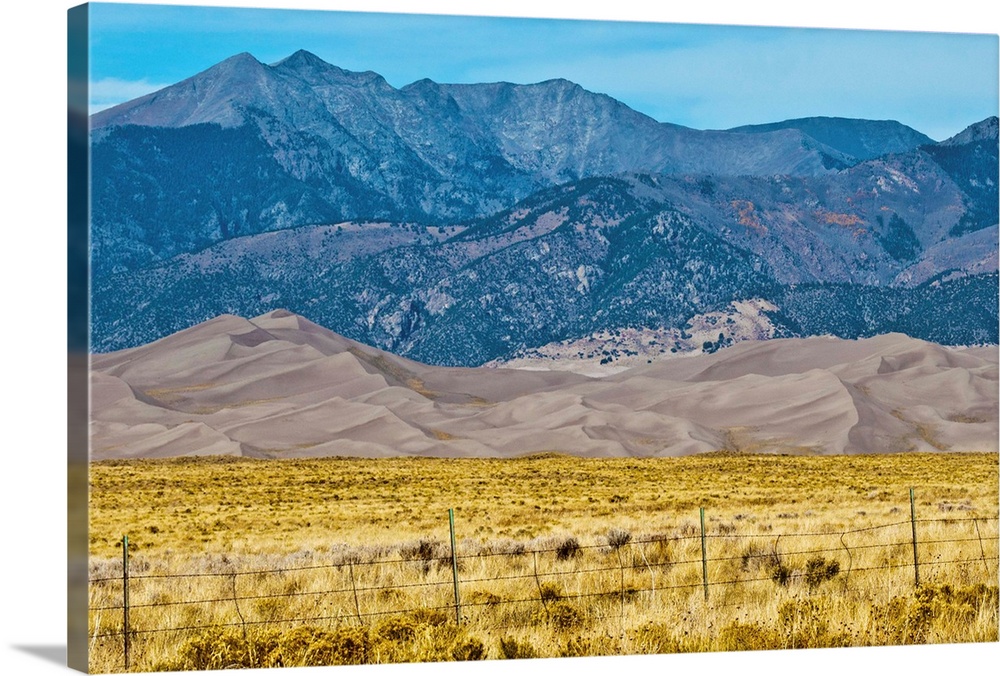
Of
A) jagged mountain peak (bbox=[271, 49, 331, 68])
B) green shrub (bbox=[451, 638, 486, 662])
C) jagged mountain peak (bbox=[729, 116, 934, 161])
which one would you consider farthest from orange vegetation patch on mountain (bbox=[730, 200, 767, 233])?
green shrub (bbox=[451, 638, 486, 662])

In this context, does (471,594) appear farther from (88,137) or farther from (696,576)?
(88,137)

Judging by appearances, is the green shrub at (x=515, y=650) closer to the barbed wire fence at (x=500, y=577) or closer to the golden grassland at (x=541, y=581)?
the golden grassland at (x=541, y=581)

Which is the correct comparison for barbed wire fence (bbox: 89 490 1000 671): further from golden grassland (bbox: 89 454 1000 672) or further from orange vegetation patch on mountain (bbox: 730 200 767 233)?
orange vegetation patch on mountain (bbox: 730 200 767 233)

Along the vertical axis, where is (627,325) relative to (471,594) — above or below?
above

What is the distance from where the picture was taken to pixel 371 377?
2403 inches

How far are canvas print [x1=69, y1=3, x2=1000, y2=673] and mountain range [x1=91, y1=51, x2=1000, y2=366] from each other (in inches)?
7.3

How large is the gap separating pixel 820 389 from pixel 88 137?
51.7 meters

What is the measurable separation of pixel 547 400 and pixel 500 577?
38.2m

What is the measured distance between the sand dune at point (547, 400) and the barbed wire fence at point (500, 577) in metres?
31.3

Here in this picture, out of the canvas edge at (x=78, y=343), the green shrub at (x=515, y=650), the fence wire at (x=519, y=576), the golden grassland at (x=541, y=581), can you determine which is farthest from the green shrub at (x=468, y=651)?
the canvas edge at (x=78, y=343)

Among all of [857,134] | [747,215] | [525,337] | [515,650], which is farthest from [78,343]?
[747,215]

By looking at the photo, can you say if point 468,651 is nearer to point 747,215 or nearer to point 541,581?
point 541,581

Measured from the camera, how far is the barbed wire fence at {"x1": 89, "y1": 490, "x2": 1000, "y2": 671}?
586 inches

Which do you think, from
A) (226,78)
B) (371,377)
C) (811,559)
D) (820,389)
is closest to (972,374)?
(820,389)
